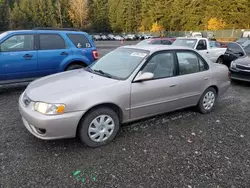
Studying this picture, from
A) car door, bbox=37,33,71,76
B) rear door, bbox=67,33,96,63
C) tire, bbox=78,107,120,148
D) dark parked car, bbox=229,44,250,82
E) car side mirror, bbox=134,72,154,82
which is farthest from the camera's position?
dark parked car, bbox=229,44,250,82

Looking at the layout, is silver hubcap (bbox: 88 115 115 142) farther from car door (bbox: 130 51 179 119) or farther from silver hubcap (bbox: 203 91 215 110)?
silver hubcap (bbox: 203 91 215 110)

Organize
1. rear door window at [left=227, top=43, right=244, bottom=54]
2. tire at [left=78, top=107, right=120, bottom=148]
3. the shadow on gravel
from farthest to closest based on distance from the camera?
rear door window at [left=227, top=43, right=244, bottom=54] → the shadow on gravel → tire at [left=78, top=107, right=120, bottom=148]

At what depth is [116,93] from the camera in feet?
10.8

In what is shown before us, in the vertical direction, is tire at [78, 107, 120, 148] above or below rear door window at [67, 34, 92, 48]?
below

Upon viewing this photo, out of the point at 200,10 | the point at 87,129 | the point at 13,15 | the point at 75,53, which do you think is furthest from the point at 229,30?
the point at 13,15

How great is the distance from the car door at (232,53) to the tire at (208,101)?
5.86 meters

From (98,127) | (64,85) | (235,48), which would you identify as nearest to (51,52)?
(64,85)

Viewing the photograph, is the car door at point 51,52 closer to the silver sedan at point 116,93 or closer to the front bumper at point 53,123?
the silver sedan at point 116,93

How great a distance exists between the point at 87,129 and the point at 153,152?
1.08 meters

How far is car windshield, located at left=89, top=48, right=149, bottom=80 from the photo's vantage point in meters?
3.67

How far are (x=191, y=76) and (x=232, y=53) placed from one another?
6.92 meters

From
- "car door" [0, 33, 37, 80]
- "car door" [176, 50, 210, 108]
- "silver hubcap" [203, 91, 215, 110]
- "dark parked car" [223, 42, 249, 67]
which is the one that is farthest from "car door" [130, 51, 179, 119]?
"dark parked car" [223, 42, 249, 67]

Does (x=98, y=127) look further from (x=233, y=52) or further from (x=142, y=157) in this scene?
(x=233, y=52)

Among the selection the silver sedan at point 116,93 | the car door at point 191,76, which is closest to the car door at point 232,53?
the silver sedan at point 116,93
